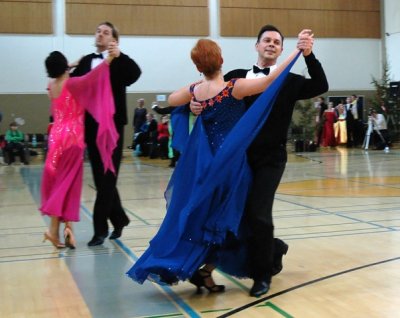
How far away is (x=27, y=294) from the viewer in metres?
3.70

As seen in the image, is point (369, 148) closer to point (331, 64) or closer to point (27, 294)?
point (331, 64)

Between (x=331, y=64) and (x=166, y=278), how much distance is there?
22.4 m

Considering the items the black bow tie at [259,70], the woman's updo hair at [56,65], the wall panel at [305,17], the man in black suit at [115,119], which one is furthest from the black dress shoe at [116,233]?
the wall panel at [305,17]

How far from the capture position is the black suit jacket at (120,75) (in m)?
5.06

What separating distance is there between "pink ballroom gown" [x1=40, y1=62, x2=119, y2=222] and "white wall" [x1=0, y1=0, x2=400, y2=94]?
56.8ft

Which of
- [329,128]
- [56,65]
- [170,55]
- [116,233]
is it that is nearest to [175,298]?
[116,233]

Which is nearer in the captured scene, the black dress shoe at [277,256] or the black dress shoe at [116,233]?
the black dress shoe at [277,256]

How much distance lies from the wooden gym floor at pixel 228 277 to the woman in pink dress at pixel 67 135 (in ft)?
1.16

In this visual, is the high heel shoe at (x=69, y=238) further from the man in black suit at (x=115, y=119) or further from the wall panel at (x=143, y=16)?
the wall panel at (x=143, y=16)

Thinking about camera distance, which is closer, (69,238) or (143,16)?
(69,238)

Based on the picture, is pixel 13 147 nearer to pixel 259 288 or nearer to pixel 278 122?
pixel 278 122

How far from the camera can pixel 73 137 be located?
504 centimetres

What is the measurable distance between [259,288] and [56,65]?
8.81ft

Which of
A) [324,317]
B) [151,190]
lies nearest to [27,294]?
[324,317]
